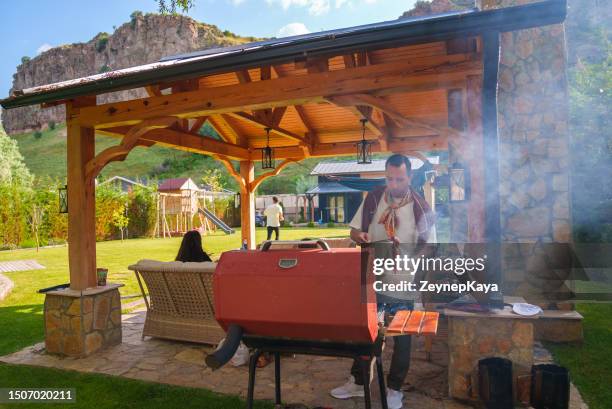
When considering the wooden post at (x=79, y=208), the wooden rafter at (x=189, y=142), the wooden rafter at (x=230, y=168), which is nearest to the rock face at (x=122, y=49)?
the wooden rafter at (x=230, y=168)

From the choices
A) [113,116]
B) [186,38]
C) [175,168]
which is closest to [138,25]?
[186,38]

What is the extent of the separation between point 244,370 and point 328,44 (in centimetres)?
289

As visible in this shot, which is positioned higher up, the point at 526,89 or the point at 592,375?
the point at 526,89

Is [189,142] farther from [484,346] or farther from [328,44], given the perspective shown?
[484,346]

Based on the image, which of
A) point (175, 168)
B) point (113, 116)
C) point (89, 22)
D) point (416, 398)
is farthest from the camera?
point (89, 22)

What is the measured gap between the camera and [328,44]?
314 centimetres

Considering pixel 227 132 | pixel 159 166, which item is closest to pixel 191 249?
pixel 227 132

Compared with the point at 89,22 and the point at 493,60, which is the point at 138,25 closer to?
the point at 89,22

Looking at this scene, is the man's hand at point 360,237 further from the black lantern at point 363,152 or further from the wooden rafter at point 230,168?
the wooden rafter at point 230,168

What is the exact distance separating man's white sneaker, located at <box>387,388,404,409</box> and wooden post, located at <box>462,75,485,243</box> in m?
1.26

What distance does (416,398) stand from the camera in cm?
308

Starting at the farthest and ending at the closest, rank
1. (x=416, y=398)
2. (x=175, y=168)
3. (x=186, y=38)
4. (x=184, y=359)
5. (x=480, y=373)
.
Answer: (x=186, y=38)
(x=175, y=168)
(x=184, y=359)
(x=416, y=398)
(x=480, y=373)

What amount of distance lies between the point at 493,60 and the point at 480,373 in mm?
2173

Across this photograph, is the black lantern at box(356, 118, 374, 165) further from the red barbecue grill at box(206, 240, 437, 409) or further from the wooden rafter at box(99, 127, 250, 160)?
the red barbecue grill at box(206, 240, 437, 409)
